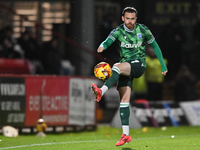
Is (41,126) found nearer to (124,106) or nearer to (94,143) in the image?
(94,143)

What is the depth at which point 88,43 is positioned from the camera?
712 inches

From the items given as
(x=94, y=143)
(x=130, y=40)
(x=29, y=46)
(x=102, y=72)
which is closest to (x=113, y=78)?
(x=102, y=72)

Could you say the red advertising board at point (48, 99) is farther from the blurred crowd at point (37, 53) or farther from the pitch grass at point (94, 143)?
the blurred crowd at point (37, 53)

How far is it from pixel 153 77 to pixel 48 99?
4.75 metres

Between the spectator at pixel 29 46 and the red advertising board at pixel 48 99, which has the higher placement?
the spectator at pixel 29 46

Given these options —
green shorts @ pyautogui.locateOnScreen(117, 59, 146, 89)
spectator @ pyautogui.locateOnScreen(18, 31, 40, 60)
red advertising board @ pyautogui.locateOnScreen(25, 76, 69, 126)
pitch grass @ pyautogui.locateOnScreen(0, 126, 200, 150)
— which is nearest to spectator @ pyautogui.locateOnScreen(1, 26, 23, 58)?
spectator @ pyautogui.locateOnScreen(18, 31, 40, 60)

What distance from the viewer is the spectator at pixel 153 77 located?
55.2 feet

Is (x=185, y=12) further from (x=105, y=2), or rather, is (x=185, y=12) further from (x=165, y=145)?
(x=165, y=145)

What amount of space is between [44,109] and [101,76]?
4.85m

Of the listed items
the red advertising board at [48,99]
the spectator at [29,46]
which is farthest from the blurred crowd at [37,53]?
the red advertising board at [48,99]

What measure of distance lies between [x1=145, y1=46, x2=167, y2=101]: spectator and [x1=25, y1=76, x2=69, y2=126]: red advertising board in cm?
384

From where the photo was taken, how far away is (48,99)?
1342 centimetres

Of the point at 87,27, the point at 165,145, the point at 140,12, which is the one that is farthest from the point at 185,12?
the point at 165,145

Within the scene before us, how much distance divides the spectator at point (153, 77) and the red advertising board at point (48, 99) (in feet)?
12.6
